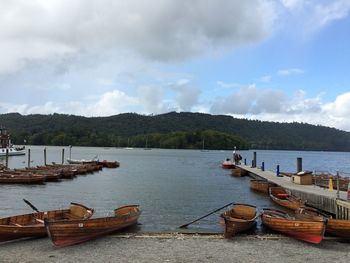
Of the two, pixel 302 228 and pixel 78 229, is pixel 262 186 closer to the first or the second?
pixel 302 228

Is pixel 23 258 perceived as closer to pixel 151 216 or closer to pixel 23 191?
pixel 151 216

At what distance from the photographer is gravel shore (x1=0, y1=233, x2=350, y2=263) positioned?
1545 centimetres

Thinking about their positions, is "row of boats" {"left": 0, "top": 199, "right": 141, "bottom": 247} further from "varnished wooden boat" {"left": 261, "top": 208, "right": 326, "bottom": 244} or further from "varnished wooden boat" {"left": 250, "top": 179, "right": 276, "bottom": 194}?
"varnished wooden boat" {"left": 250, "top": 179, "right": 276, "bottom": 194}

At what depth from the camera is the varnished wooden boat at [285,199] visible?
28.5 m

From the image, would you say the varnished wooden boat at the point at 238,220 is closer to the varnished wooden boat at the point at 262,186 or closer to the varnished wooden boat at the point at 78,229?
the varnished wooden boat at the point at 78,229

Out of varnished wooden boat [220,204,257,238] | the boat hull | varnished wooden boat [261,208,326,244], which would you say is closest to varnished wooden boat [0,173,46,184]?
varnished wooden boat [220,204,257,238]

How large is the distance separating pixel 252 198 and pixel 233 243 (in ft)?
69.2

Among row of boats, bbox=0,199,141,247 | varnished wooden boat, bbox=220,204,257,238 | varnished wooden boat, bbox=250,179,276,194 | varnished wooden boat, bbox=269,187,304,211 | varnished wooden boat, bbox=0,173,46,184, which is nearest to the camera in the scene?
row of boats, bbox=0,199,141,247

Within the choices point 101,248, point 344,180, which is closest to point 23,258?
point 101,248

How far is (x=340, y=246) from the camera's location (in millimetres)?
17688

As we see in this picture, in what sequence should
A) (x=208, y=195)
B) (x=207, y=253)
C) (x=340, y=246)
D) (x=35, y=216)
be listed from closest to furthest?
1. (x=207, y=253)
2. (x=340, y=246)
3. (x=35, y=216)
4. (x=208, y=195)

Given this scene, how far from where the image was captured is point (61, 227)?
17.0m

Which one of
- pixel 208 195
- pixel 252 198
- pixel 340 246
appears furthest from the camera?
pixel 208 195

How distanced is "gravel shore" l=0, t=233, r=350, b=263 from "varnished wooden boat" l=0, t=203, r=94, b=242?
15.2 inches
